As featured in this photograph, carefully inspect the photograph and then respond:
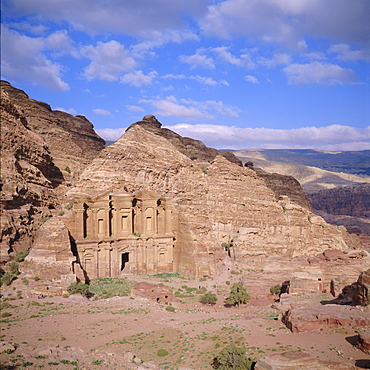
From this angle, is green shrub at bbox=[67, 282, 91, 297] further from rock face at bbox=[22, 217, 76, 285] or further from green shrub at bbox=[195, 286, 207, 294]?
green shrub at bbox=[195, 286, 207, 294]

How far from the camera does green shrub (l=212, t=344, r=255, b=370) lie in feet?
51.3

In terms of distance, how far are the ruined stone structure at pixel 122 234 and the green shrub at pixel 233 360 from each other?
765 inches

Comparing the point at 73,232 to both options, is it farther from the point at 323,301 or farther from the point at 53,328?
the point at 323,301

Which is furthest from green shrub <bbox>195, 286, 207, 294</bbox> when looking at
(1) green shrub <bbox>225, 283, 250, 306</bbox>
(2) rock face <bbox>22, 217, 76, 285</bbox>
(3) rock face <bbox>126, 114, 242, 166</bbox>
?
(3) rock face <bbox>126, 114, 242, 166</bbox>

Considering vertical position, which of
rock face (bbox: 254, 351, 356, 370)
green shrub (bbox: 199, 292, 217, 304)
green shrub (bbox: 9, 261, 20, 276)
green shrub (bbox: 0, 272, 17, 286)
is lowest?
green shrub (bbox: 199, 292, 217, 304)

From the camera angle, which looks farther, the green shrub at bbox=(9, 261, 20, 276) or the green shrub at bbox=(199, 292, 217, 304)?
the green shrub at bbox=(199, 292, 217, 304)

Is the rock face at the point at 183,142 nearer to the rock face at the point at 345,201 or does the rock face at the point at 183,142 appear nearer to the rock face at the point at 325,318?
the rock face at the point at 325,318

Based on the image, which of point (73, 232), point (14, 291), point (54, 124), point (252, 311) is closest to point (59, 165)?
point (54, 124)

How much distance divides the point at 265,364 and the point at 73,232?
75.8ft

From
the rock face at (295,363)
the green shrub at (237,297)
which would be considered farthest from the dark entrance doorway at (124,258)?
the rock face at (295,363)

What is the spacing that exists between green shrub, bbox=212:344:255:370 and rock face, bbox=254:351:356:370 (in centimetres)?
64

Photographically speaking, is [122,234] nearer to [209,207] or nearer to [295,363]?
[209,207]

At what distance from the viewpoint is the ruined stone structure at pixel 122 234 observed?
1332 inches

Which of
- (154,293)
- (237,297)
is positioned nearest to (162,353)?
(154,293)
